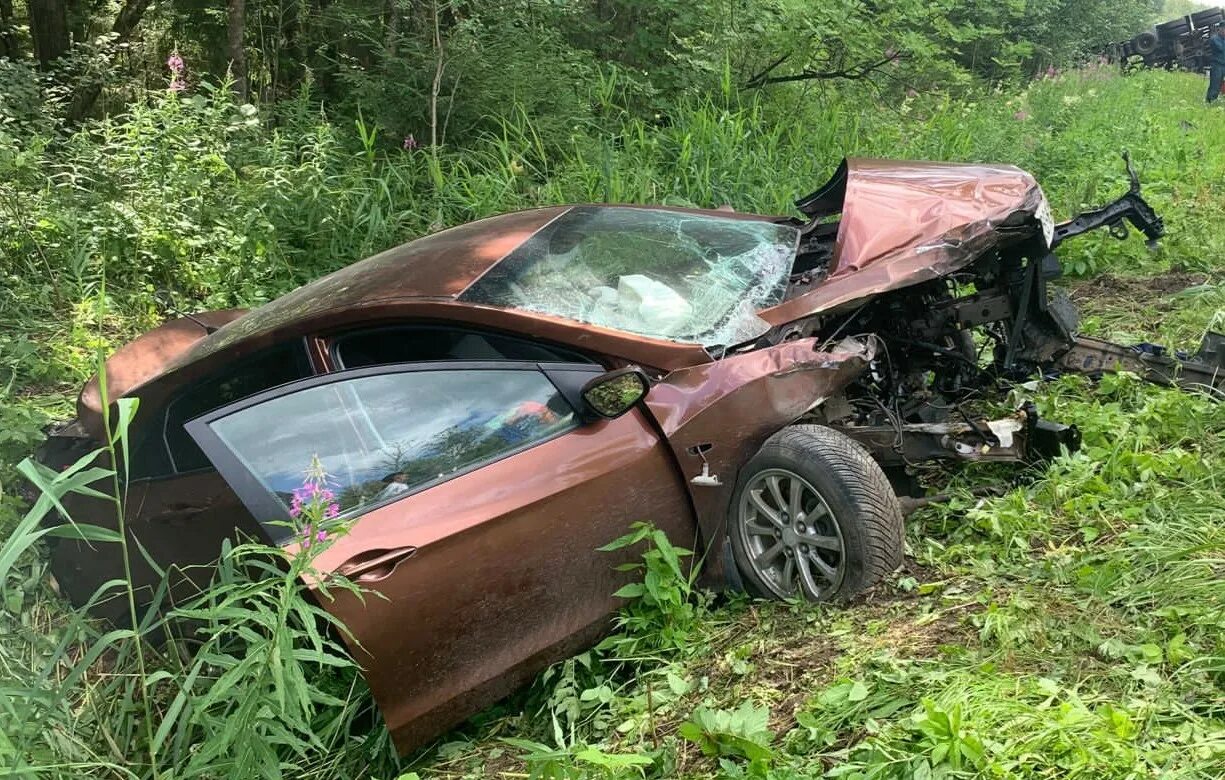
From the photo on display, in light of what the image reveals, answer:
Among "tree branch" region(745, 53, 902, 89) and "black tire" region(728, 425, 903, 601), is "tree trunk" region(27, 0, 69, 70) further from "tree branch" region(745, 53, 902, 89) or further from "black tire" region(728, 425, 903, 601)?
"black tire" region(728, 425, 903, 601)

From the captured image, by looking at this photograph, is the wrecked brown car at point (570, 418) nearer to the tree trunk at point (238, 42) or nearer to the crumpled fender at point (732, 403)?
the crumpled fender at point (732, 403)

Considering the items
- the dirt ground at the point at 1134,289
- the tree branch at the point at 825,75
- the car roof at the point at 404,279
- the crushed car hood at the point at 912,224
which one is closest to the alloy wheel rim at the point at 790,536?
the crushed car hood at the point at 912,224

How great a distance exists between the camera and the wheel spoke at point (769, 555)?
2.71 m

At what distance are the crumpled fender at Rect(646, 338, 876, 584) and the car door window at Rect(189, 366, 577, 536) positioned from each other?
14.0 inches

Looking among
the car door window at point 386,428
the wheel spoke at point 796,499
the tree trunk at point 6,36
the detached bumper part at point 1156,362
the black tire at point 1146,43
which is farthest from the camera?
the black tire at point 1146,43

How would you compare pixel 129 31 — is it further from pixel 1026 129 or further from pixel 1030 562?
pixel 1030 562

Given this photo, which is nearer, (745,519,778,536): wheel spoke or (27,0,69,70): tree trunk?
(745,519,778,536): wheel spoke

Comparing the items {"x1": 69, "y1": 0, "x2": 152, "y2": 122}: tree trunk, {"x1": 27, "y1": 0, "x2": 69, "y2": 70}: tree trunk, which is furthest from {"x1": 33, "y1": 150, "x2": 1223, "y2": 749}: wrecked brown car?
{"x1": 27, "y1": 0, "x2": 69, "y2": 70}: tree trunk

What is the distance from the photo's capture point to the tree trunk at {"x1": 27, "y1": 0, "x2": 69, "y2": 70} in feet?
31.1

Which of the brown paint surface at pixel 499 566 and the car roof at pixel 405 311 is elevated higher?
the car roof at pixel 405 311

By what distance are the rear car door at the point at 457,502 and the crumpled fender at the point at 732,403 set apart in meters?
0.07

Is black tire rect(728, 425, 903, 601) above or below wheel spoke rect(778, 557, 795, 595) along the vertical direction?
above

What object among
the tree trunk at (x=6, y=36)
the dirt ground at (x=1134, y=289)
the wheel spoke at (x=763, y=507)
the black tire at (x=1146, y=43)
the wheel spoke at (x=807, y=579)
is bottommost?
the dirt ground at (x=1134, y=289)

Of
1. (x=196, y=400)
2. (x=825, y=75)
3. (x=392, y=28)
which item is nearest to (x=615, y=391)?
(x=196, y=400)
